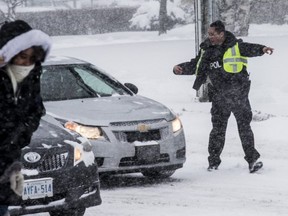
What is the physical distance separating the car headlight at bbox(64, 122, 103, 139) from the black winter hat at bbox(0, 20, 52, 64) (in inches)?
179

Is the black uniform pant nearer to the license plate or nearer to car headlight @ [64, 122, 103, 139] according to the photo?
car headlight @ [64, 122, 103, 139]

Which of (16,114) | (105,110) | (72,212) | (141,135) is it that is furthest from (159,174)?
(16,114)

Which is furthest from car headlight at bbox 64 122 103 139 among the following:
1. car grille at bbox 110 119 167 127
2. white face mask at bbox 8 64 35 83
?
white face mask at bbox 8 64 35 83

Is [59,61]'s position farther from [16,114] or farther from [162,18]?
[162,18]

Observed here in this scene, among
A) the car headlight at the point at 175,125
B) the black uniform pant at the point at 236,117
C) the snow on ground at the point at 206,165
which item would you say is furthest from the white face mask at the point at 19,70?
the black uniform pant at the point at 236,117

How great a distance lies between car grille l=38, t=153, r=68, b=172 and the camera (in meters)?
7.60

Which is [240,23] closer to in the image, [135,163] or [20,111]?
[135,163]

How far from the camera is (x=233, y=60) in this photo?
35.5 feet

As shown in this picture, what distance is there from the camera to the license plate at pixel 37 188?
7.46 metres

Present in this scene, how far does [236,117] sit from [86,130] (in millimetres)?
2207

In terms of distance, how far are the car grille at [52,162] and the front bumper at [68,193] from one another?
54 millimetres

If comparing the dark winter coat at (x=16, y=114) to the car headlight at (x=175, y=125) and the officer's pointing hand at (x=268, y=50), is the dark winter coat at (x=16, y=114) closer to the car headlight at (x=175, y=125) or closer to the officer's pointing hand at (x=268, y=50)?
the car headlight at (x=175, y=125)

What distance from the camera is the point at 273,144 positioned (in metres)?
13.4

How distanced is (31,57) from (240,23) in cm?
2945
